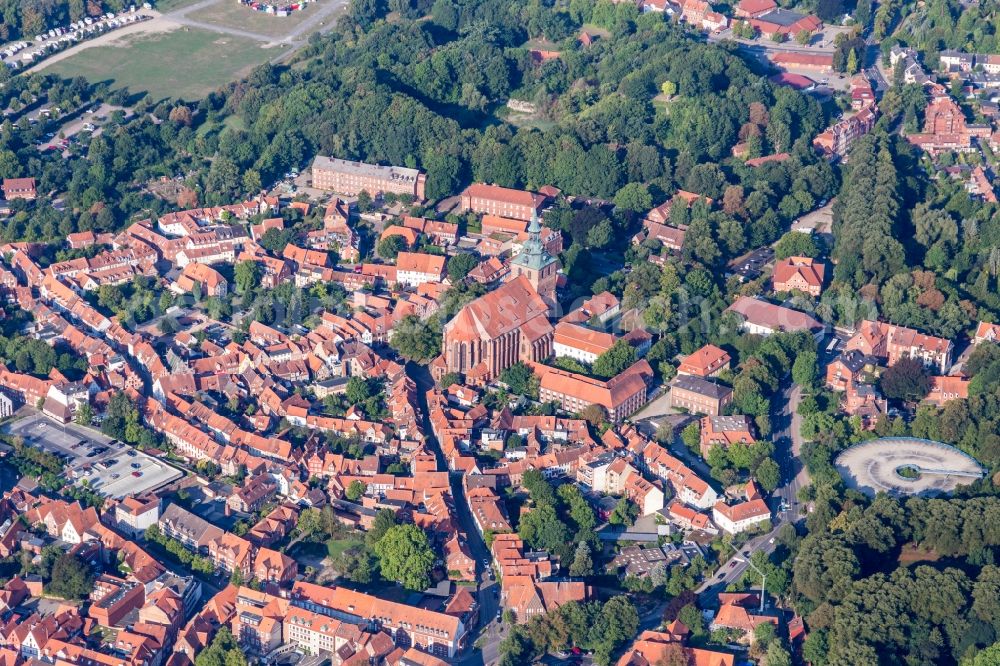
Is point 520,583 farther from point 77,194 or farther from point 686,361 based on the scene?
point 77,194

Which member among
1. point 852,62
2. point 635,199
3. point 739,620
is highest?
point 852,62

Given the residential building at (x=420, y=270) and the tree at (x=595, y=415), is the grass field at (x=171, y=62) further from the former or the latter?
the tree at (x=595, y=415)

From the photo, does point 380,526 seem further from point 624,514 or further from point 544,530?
point 624,514

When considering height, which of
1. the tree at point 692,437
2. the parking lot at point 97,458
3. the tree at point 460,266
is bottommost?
the parking lot at point 97,458

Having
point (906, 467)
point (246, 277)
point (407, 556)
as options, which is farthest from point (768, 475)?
point (246, 277)

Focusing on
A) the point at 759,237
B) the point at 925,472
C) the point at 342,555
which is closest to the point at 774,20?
the point at 759,237

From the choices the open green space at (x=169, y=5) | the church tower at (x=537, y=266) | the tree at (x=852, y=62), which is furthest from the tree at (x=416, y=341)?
the open green space at (x=169, y=5)
